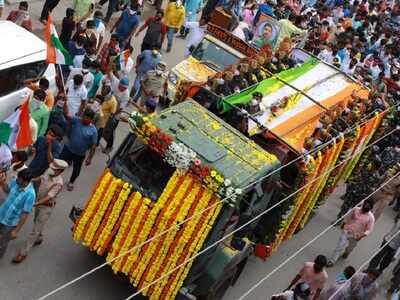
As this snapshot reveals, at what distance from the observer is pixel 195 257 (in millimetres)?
8391

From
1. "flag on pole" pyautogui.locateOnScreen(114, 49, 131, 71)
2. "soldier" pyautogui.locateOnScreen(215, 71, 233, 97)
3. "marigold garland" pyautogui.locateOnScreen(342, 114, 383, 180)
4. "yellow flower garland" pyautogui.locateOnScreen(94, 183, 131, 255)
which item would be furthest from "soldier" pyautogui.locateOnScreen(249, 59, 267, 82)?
"yellow flower garland" pyautogui.locateOnScreen(94, 183, 131, 255)

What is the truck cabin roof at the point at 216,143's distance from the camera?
861 cm

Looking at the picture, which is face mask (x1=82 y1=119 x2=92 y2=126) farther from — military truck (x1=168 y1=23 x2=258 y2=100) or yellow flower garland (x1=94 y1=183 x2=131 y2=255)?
military truck (x1=168 y1=23 x2=258 y2=100)

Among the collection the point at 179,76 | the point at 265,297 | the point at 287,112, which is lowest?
the point at 265,297

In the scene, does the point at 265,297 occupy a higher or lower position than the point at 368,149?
lower

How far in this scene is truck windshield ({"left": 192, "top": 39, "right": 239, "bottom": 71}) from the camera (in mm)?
14602

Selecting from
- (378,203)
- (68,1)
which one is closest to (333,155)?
(378,203)

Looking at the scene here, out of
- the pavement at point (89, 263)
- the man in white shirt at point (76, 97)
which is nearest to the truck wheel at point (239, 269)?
the pavement at point (89, 263)

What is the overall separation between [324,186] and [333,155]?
0.75m

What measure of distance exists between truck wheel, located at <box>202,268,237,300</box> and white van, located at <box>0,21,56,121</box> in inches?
160

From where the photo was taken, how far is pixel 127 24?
15648mm

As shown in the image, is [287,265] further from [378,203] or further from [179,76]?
[179,76]

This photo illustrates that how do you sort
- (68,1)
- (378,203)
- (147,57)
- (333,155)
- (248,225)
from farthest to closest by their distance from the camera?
(68,1), (147,57), (378,203), (333,155), (248,225)

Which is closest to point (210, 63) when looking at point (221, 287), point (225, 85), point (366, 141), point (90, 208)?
point (225, 85)
